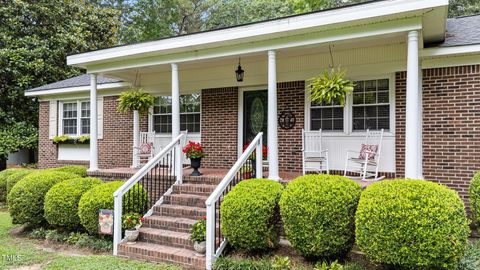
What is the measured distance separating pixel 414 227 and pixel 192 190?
386cm

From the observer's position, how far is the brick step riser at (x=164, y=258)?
4.73 meters

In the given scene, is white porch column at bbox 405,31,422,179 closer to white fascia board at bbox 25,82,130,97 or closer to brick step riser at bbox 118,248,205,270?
brick step riser at bbox 118,248,205,270

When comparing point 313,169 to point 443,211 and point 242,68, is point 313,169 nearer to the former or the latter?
point 242,68

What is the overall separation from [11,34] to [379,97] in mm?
14055

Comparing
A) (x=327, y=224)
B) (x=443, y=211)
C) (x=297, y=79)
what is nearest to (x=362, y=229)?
(x=327, y=224)

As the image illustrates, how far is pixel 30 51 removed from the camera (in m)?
13.5

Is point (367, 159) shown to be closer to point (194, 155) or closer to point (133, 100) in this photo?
point (194, 155)

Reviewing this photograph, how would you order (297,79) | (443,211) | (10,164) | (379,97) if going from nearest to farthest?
(443,211) → (379,97) → (297,79) → (10,164)

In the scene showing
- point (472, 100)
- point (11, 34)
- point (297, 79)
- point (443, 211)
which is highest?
point (11, 34)

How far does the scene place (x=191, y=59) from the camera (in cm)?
702

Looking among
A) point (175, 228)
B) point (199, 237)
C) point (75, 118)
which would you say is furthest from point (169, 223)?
point (75, 118)

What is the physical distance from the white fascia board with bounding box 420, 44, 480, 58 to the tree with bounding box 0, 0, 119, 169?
1297cm

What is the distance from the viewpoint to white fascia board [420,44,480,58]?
5.82m

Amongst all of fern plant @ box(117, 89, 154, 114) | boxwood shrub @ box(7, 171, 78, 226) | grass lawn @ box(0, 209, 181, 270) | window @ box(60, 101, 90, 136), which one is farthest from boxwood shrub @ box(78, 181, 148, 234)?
window @ box(60, 101, 90, 136)
